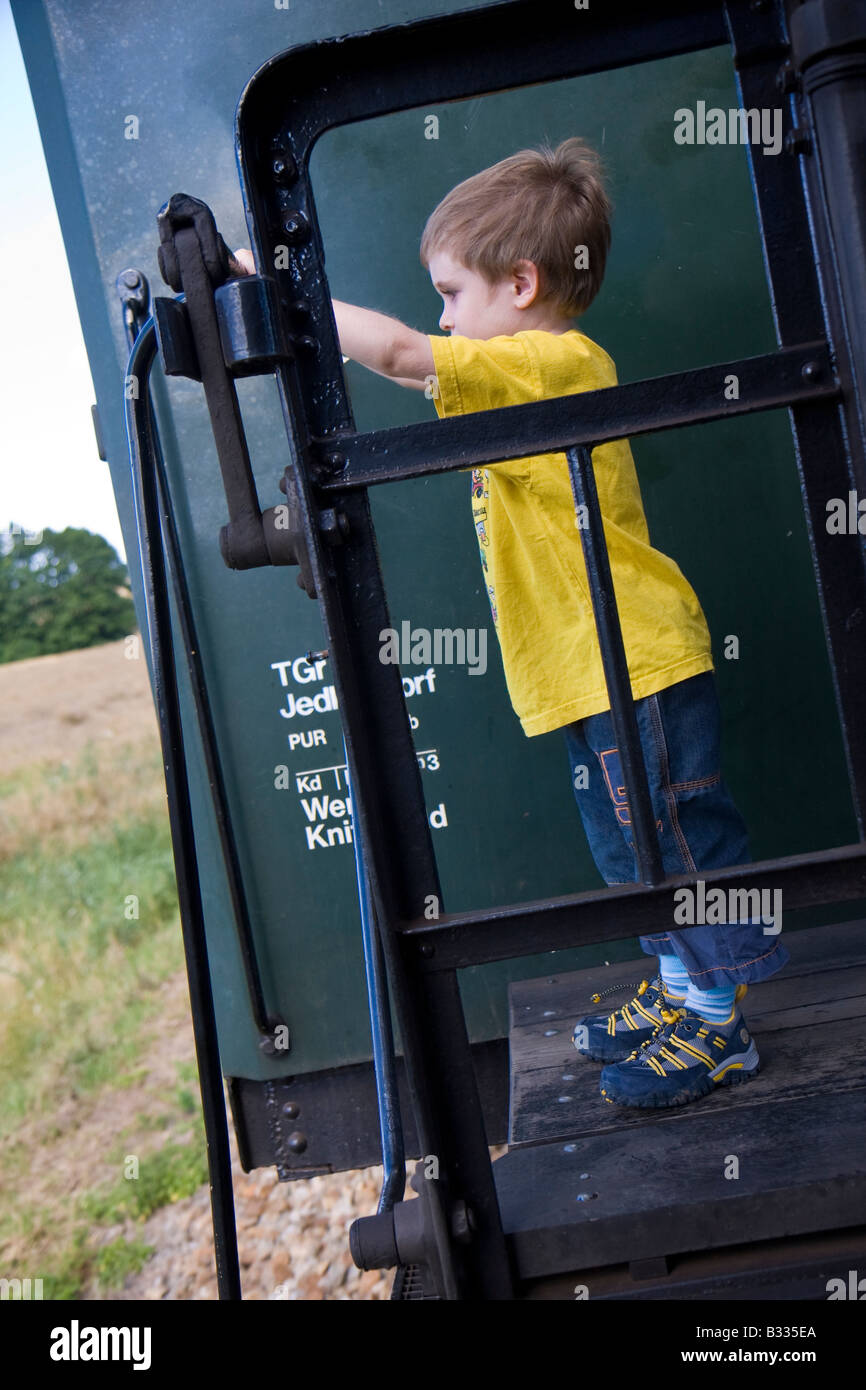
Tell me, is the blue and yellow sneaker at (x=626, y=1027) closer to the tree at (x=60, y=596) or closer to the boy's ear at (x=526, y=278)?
the boy's ear at (x=526, y=278)

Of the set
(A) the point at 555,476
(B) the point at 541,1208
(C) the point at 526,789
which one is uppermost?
(A) the point at 555,476

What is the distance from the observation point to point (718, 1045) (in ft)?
5.31

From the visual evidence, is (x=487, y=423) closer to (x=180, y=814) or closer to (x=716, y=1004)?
(x=180, y=814)

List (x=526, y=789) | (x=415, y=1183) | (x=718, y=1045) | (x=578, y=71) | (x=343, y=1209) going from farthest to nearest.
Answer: (x=343, y=1209) < (x=526, y=789) < (x=718, y=1045) < (x=415, y=1183) < (x=578, y=71)

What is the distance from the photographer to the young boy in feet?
5.37

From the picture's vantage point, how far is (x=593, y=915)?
126 cm

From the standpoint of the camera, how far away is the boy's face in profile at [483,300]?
1.71 metres

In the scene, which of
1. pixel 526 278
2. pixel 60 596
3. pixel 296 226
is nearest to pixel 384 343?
pixel 296 226

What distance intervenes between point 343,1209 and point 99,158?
2828mm

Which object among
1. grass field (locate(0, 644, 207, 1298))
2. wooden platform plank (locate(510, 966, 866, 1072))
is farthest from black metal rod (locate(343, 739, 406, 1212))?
grass field (locate(0, 644, 207, 1298))

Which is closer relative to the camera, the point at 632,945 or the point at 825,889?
the point at 825,889

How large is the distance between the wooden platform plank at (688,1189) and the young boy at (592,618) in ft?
0.48
